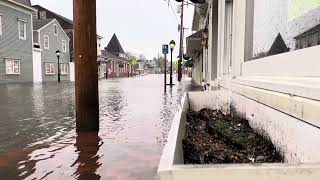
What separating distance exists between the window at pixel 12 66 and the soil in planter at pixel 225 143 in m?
29.6

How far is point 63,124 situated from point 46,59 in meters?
33.6

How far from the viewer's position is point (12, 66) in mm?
31859

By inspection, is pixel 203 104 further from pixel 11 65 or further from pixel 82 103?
pixel 11 65

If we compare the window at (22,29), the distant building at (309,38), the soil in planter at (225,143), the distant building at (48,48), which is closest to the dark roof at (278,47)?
the distant building at (309,38)

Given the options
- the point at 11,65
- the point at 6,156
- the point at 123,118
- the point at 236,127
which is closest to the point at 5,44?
the point at 11,65

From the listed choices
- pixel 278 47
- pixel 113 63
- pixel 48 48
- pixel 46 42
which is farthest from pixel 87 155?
pixel 113 63

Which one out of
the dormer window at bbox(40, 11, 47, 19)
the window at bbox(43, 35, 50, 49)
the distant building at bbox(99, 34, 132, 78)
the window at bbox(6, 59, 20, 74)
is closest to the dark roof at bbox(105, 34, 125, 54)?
the distant building at bbox(99, 34, 132, 78)

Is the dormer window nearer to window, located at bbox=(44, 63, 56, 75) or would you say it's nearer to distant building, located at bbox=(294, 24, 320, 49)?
window, located at bbox=(44, 63, 56, 75)

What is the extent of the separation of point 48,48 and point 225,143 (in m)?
39.7

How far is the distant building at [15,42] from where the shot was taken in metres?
30.4

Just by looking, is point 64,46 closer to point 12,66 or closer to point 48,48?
point 48,48

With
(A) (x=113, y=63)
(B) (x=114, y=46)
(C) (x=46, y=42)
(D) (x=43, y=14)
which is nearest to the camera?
(C) (x=46, y=42)

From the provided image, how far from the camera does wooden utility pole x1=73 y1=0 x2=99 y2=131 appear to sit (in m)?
6.02

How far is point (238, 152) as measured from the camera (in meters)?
2.67
